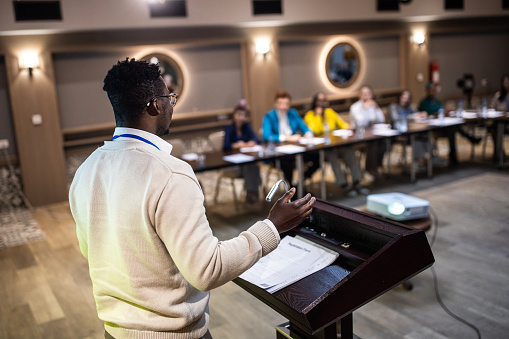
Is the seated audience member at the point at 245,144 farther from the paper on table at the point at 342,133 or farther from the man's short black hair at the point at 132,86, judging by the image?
the man's short black hair at the point at 132,86

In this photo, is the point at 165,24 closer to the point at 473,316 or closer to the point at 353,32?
the point at 353,32

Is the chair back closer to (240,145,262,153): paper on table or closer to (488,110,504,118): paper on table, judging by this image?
(240,145,262,153): paper on table

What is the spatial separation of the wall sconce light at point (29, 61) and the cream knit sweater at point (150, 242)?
5974 mm

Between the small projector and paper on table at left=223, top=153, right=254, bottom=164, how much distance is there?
179 centimetres

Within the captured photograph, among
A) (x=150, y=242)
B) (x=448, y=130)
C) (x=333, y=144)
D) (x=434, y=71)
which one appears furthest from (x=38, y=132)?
(x=434, y=71)

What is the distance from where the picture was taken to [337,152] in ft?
21.7

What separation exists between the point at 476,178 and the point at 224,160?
3.64 m

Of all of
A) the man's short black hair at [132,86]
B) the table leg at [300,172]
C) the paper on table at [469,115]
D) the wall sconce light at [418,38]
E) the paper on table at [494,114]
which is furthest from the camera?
the wall sconce light at [418,38]

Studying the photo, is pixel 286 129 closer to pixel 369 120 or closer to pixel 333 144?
pixel 333 144

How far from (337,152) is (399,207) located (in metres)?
3.16

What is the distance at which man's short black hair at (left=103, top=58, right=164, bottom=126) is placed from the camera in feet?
4.53

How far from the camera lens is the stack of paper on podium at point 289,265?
1629 mm

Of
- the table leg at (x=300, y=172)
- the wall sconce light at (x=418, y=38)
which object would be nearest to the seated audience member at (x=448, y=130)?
the wall sconce light at (x=418, y=38)

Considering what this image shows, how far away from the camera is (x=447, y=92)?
36.2 feet
